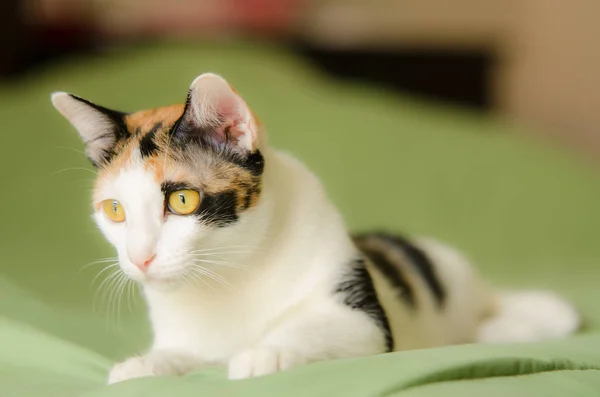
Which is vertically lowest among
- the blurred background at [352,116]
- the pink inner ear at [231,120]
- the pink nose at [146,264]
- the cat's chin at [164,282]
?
the cat's chin at [164,282]

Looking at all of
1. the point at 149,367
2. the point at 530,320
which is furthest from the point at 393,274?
the point at 149,367

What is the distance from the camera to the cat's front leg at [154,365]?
3.01 feet

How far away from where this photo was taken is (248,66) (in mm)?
2695

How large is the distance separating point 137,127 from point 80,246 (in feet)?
3.11

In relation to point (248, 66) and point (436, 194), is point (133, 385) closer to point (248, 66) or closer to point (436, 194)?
point (436, 194)

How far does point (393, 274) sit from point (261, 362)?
0.52 m

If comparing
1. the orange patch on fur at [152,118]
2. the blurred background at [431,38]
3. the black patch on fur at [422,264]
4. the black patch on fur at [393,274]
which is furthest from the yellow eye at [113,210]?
the blurred background at [431,38]

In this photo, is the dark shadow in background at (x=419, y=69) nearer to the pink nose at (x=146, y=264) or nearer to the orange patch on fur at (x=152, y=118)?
the orange patch on fur at (x=152, y=118)

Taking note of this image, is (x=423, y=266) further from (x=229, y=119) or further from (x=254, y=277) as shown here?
(x=229, y=119)

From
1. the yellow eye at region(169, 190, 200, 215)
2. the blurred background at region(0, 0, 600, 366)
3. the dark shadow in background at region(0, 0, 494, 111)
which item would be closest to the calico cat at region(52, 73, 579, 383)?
the yellow eye at region(169, 190, 200, 215)

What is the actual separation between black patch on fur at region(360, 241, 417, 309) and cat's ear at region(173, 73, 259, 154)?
1.44 feet

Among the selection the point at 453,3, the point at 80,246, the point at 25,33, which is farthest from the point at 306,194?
the point at 453,3

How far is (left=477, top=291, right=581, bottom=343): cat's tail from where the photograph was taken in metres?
1.33

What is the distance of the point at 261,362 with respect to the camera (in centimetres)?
85
